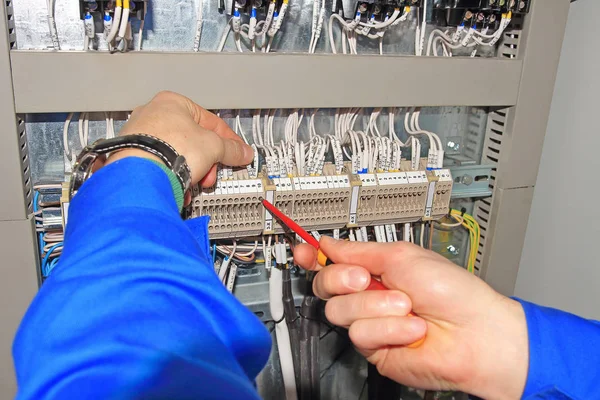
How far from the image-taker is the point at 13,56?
0.82m

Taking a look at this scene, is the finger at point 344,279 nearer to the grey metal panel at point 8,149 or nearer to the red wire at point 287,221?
the red wire at point 287,221

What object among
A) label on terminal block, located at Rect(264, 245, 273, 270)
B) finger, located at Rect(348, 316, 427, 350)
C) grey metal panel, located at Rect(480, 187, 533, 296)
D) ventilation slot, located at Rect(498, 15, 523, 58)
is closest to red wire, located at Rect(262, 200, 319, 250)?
label on terminal block, located at Rect(264, 245, 273, 270)

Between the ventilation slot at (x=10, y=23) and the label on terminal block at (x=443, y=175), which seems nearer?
the ventilation slot at (x=10, y=23)

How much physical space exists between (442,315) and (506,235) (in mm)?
600

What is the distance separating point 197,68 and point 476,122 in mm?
713

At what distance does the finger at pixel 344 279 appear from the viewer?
703 millimetres

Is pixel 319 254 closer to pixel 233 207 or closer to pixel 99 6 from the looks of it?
pixel 233 207

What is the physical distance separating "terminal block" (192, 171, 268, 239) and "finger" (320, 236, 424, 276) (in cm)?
30

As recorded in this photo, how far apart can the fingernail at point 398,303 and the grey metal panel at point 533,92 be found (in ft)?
2.14

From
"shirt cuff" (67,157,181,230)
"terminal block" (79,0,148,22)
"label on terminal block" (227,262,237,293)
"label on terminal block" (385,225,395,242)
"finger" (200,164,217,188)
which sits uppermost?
"terminal block" (79,0,148,22)

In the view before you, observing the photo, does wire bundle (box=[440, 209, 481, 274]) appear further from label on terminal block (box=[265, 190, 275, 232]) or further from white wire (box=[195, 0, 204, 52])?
white wire (box=[195, 0, 204, 52])

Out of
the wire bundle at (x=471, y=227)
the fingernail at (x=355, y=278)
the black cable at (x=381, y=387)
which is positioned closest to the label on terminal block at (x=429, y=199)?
the wire bundle at (x=471, y=227)

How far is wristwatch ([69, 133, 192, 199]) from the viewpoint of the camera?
2.12ft

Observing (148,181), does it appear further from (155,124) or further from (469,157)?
(469,157)
